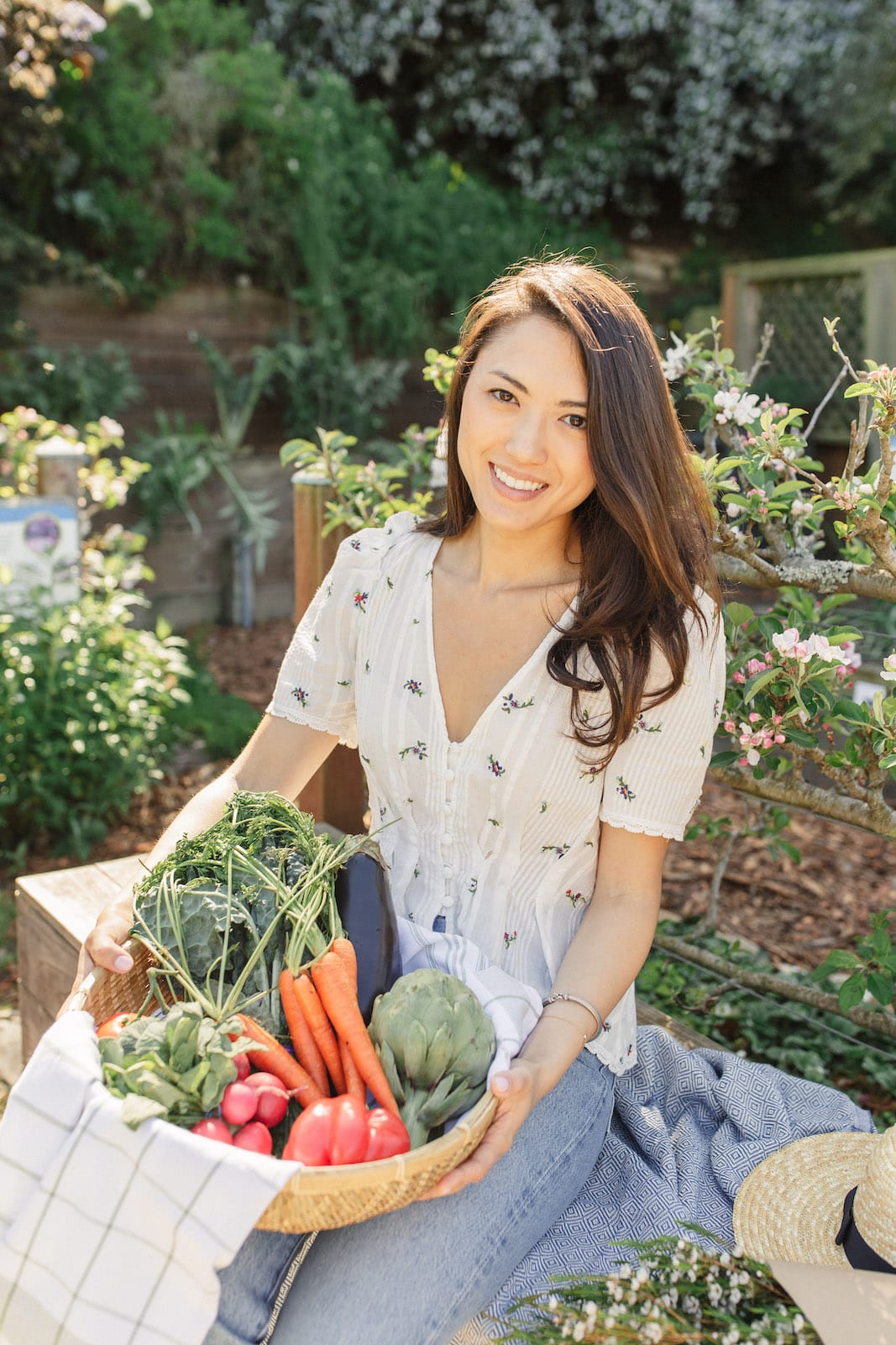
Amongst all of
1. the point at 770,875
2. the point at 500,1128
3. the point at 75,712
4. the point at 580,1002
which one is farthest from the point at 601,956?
the point at 75,712

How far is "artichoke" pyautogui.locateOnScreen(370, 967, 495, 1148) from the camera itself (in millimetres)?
1207

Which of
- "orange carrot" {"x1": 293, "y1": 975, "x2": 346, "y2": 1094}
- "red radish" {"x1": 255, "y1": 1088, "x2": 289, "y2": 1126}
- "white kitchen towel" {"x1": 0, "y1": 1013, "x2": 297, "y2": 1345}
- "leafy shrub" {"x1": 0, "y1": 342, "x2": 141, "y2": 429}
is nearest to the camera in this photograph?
"white kitchen towel" {"x1": 0, "y1": 1013, "x2": 297, "y2": 1345}

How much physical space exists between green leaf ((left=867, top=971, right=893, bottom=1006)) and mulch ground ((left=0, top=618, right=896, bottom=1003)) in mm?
1034

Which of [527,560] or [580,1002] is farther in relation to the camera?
[527,560]

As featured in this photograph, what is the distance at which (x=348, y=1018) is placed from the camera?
127 centimetres

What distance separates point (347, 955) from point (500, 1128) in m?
0.26

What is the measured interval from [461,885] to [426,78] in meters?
7.99

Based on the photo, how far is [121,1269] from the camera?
108cm

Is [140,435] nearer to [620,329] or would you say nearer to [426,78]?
[426,78]

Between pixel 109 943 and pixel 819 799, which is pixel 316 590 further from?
pixel 109 943

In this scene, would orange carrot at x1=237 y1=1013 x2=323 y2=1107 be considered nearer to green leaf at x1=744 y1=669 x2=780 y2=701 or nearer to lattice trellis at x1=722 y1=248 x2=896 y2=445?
green leaf at x1=744 y1=669 x2=780 y2=701

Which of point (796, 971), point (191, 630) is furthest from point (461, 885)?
point (191, 630)

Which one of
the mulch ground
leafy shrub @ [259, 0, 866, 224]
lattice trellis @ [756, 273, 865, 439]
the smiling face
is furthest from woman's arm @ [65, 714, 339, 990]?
leafy shrub @ [259, 0, 866, 224]

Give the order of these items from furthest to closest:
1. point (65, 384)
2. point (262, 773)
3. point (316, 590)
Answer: point (65, 384) → point (316, 590) → point (262, 773)
